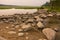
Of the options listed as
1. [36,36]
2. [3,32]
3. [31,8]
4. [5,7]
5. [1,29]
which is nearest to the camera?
[36,36]

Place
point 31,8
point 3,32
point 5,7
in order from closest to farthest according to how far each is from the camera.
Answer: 1. point 3,32
2. point 5,7
3. point 31,8

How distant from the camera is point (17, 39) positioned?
1.72m

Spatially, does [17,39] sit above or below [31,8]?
above

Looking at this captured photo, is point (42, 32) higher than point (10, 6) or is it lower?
higher

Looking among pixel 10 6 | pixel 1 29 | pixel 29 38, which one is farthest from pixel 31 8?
pixel 29 38

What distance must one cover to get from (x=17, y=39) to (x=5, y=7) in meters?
2.93

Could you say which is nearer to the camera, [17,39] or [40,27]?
[17,39]

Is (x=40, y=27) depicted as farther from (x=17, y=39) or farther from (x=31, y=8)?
(x=31, y=8)

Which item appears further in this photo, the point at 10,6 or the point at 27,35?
the point at 10,6

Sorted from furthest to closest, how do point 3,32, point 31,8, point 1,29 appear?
1. point 31,8
2. point 1,29
3. point 3,32

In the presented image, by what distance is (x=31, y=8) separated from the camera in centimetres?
498

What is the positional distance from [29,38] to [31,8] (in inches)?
129

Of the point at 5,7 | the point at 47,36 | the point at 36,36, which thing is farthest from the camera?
the point at 5,7

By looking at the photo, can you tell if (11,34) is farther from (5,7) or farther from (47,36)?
(5,7)
